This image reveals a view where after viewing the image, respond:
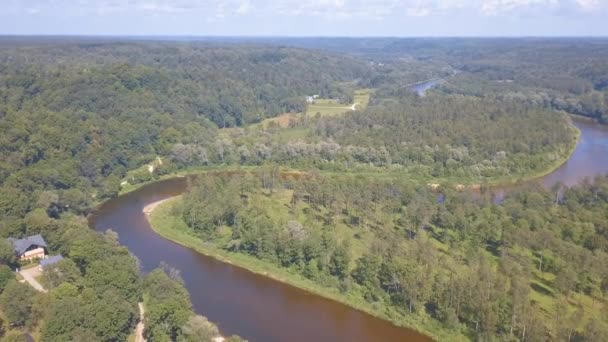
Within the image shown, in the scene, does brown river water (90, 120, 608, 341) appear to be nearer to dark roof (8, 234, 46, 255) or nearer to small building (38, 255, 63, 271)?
small building (38, 255, 63, 271)

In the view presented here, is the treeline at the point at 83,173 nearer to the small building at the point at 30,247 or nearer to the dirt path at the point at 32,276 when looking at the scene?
the small building at the point at 30,247

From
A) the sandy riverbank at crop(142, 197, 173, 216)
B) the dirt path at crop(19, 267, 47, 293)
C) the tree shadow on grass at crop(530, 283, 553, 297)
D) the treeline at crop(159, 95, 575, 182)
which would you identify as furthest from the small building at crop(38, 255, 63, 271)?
the treeline at crop(159, 95, 575, 182)

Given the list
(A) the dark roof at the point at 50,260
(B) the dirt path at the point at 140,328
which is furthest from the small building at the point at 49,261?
(B) the dirt path at the point at 140,328

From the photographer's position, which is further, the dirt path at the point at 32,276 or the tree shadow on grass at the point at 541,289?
the tree shadow on grass at the point at 541,289

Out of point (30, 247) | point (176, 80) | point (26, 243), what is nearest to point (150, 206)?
point (30, 247)

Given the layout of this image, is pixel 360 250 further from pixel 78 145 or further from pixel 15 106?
pixel 15 106

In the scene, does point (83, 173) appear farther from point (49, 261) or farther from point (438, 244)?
point (438, 244)
